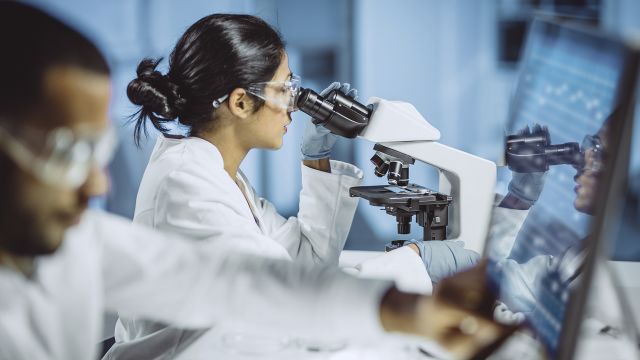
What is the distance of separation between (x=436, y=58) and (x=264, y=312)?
361cm

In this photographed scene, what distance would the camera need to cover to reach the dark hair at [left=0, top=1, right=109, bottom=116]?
65cm

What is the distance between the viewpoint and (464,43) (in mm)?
4234

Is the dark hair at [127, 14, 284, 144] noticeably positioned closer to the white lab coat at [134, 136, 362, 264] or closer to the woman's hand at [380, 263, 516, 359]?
the white lab coat at [134, 136, 362, 264]

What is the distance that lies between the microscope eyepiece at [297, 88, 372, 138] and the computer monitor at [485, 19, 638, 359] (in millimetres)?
623

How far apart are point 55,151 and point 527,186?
0.61 metres

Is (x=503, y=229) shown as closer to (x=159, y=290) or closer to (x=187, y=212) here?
(x=159, y=290)

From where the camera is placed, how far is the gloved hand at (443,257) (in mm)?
1450

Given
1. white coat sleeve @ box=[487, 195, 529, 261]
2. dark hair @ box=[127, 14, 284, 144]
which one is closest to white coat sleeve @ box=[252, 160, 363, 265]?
dark hair @ box=[127, 14, 284, 144]

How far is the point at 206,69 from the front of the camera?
1.54m

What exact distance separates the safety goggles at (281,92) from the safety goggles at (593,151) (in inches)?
38.6

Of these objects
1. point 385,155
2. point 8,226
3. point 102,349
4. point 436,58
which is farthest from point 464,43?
point 8,226

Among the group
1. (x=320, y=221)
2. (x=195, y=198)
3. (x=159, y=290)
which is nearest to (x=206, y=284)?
(x=159, y=290)

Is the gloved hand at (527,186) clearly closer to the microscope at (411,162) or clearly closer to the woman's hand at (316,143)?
the microscope at (411,162)

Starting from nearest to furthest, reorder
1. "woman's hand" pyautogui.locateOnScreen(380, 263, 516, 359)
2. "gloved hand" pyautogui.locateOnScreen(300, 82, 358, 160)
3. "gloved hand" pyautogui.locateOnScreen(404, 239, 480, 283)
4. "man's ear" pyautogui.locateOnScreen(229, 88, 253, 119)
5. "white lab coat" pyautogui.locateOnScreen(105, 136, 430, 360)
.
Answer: "woman's hand" pyautogui.locateOnScreen(380, 263, 516, 359) → "white lab coat" pyautogui.locateOnScreen(105, 136, 430, 360) → "gloved hand" pyautogui.locateOnScreen(404, 239, 480, 283) → "man's ear" pyautogui.locateOnScreen(229, 88, 253, 119) → "gloved hand" pyautogui.locateOnScreen(300, 82, 358, 160)
